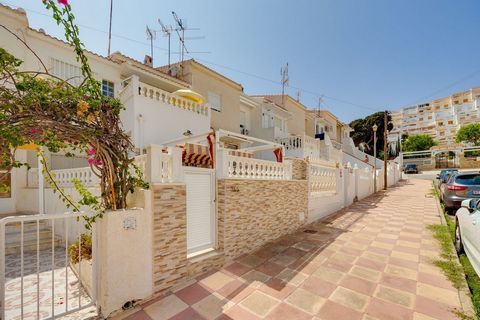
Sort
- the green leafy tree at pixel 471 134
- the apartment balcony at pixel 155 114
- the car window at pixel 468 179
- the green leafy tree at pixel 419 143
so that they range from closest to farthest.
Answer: the car window at pixel 468 179
the apartment balcony at pixel 155 114
the green leafy tree at pixel 471 134
the green leafy tree at pixel 419 143

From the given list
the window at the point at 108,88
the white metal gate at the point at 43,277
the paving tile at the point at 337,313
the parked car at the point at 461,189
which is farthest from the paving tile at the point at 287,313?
the window at the point at 108,88

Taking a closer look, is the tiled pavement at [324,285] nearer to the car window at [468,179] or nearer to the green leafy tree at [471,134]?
the car window at [468,179]

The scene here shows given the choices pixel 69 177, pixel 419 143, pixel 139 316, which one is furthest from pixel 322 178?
pixel 419 143

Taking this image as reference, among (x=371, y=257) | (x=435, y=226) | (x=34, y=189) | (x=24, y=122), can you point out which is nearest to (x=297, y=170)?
(x=371, y=257)

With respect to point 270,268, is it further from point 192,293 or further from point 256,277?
point 192,293

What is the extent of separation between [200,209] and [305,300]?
262 cm

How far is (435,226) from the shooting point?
7.65m

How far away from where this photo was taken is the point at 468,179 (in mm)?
8719

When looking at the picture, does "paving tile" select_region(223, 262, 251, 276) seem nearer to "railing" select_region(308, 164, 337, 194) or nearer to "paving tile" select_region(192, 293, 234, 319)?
"paving tile" select_region(192, 293, 234, 319)

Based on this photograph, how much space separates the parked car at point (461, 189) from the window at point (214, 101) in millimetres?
12171

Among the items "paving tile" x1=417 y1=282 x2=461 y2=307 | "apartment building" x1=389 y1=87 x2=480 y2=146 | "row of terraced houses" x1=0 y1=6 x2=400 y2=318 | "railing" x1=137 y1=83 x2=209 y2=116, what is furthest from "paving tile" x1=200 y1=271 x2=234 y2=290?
"apartment building" x1=389 y1=87 x2=480 y2=146

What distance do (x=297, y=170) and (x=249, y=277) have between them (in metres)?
4.35

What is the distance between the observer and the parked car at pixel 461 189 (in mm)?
8250

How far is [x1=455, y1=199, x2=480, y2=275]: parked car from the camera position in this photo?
3918mm
